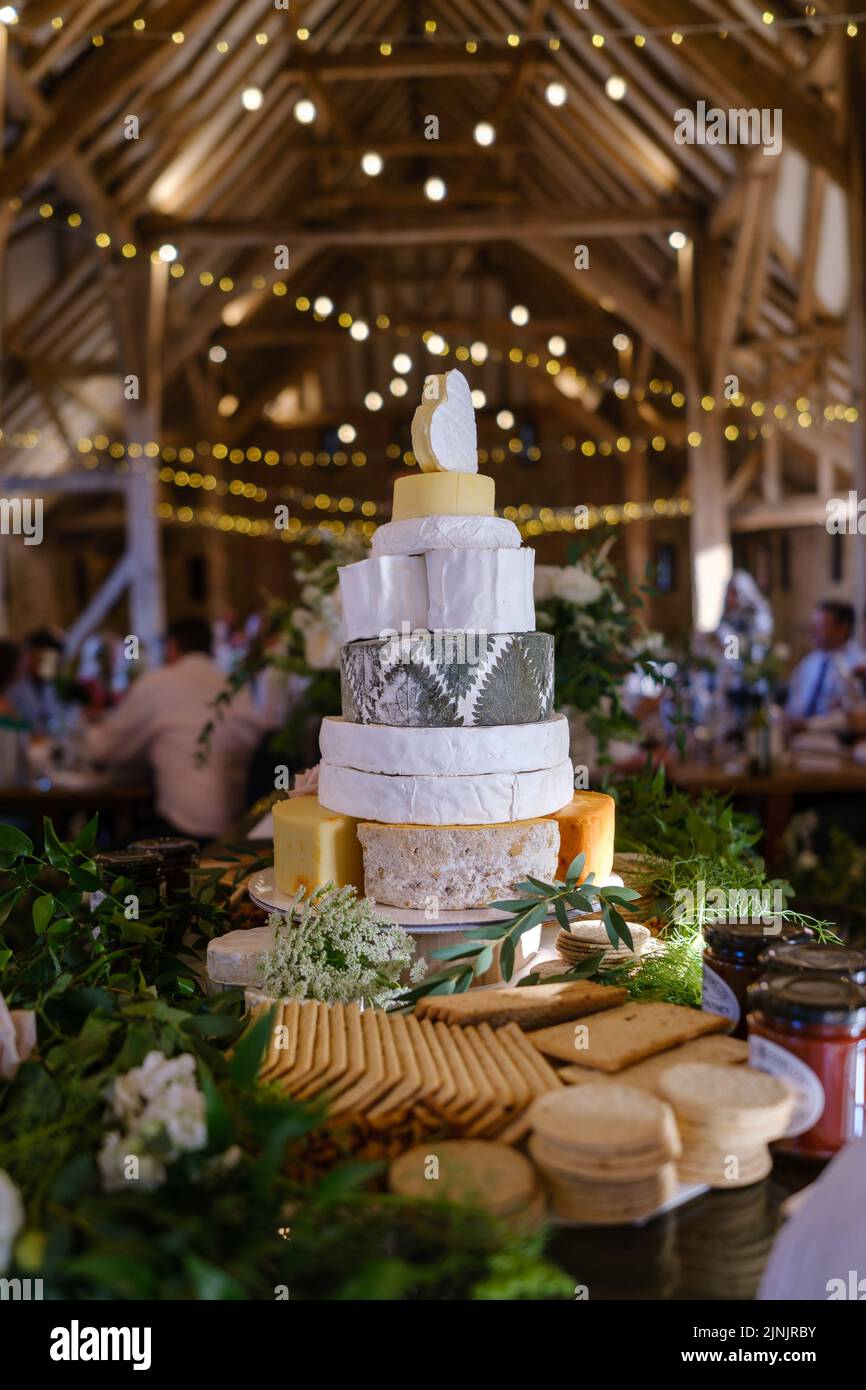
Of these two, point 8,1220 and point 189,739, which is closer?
point 8,1220

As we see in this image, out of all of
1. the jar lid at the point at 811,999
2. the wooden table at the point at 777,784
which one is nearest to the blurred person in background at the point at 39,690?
the wooden table at the point at 777,784

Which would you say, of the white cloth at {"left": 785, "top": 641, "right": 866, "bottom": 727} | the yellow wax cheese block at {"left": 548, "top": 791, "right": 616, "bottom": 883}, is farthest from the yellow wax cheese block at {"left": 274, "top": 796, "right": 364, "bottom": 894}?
the white cloth at {"left": 785, "top": 641, "right": 866, "bottom": 727}

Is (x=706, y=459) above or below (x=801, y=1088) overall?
above

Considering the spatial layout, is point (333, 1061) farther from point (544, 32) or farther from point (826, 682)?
point (544, 32)

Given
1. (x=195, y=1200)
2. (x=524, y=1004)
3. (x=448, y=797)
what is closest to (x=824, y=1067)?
(x=524, y=1004)

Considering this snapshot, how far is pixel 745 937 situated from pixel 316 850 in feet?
2.25

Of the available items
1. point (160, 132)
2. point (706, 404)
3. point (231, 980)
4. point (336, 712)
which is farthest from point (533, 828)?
point (706, 404)

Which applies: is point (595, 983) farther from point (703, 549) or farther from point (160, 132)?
point (703, 549)

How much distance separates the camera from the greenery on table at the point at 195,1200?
2.93ft

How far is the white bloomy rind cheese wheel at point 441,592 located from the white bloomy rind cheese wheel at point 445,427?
0.56ft

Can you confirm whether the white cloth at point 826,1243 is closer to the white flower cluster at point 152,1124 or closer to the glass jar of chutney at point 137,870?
the white flower cluster at point 152,1124

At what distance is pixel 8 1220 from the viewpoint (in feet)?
2.94

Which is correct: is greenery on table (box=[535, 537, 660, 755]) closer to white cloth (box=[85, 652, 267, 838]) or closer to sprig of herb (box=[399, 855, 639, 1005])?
sprig of herb (box=[399, 855, 639, 1005])
